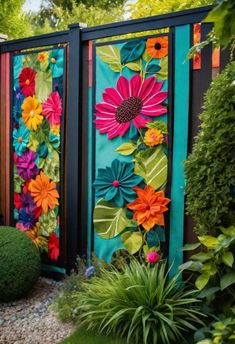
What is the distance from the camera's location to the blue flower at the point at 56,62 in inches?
163

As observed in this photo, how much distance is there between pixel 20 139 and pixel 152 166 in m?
1.58

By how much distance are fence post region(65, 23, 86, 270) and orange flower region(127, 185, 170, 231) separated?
0.69 metres

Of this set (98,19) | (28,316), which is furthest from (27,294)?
(98,19)

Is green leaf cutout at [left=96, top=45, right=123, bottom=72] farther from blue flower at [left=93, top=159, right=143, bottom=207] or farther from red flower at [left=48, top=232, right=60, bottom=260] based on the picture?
red flower at [left=48, top=232, right=60, bottom=260]

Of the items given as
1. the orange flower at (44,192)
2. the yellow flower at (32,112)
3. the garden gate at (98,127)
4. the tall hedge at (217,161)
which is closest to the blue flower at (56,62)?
the garden gate at (98,127)

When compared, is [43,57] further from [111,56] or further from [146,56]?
[146,56]

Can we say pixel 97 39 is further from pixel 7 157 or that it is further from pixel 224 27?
pixel 224 27

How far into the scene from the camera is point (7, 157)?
15.3 ft

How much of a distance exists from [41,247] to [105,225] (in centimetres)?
90

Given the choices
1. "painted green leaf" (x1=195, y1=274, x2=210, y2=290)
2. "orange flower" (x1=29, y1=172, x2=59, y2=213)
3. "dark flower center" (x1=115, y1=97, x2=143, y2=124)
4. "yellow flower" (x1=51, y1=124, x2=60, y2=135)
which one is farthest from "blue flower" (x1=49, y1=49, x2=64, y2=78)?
"painted green leaf" (x1=195, y1=274, x2=210, y2=290)

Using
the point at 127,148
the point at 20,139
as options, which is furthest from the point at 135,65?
the point at 20,139

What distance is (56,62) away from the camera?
4168 mm

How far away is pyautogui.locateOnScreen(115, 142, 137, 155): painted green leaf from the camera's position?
3.60 m

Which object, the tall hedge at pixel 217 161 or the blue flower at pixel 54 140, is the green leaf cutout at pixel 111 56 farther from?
the tall hedge at pixel 217 161
